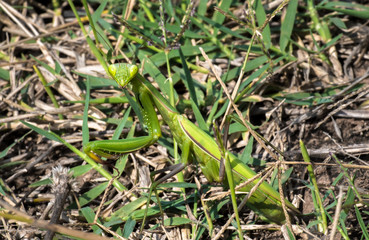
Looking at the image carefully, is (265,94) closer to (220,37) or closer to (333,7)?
(220,37)

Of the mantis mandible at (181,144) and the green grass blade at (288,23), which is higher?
the green grass blade at (288,23)

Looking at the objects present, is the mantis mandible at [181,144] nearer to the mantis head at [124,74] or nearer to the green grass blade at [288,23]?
the mantis head at [124,74]

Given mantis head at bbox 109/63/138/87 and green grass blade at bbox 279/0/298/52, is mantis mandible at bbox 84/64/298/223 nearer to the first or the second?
mantis head at bbox 109/63/138/87

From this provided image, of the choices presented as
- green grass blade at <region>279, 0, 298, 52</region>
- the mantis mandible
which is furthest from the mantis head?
green grass blade at <region>279, 0, 298, 52</region>

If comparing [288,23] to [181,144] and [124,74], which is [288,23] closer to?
[181,144]

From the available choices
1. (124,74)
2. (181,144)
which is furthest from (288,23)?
(124,74)

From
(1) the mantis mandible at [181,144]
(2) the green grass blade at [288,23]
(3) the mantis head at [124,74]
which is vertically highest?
(2) the green grass blade at [288,23]

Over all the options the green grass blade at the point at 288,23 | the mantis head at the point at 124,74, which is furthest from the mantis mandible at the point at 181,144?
the green grass blade at the point at 288,23

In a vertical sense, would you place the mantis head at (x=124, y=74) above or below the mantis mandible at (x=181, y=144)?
above

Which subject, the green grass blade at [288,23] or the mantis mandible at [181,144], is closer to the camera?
the mantis mandible at [181,144]
